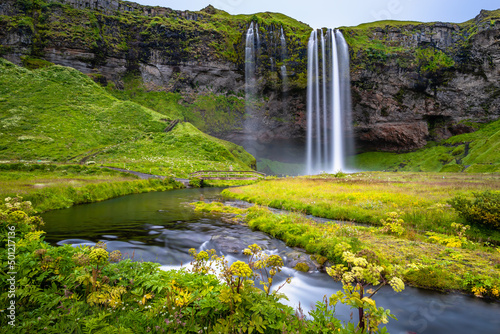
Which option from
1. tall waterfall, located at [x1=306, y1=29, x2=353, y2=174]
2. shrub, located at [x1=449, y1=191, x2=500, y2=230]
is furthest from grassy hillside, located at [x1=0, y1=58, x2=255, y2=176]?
shrub, located at [x1=449, y1=191, x2=500, y2=230]

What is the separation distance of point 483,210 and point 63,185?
2863 centimetres

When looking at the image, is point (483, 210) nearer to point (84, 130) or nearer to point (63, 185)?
point (63, 185)

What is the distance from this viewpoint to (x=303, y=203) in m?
17.2

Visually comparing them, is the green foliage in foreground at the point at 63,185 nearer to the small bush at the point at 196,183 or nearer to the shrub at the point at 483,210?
the small bush at the point at 196,183

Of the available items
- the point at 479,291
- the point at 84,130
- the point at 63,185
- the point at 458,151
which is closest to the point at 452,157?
the point at 458,151

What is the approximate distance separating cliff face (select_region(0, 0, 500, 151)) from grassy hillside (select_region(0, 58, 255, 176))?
15.5 meters

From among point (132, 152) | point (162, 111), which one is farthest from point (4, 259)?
point (162, 111)

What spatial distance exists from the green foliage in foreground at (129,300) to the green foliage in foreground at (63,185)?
13.7 m

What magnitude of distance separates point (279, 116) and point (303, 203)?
7929 centimetres

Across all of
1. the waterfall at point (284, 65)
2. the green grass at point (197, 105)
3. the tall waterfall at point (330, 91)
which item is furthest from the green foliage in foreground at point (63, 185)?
the tall waterfall at point (330, 91)

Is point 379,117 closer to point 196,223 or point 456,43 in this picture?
point 456,43

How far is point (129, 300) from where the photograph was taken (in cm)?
432

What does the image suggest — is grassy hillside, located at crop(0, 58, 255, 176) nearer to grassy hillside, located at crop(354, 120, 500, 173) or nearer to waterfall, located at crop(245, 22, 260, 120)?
waterfall, located at crop(245, 22, 260, 120)

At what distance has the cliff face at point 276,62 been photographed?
263 feet
